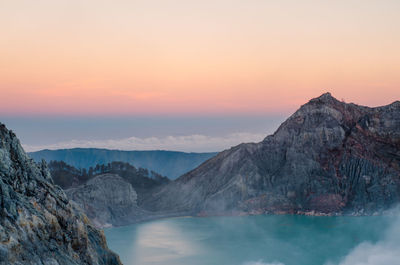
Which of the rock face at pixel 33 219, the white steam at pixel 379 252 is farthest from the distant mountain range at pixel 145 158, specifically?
the rock face at pixel 33 219

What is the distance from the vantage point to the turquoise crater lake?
4078cm

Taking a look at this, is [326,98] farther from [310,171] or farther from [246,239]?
[246,239]

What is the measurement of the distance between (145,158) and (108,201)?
83.5 metres

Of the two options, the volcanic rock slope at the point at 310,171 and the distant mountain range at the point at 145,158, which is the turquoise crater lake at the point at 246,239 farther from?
the distant mountain range at the point at 145,158

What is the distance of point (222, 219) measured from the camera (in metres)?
63.2

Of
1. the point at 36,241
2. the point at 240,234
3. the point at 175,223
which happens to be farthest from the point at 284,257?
the point at 36,241

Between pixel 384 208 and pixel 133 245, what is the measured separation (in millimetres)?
30885

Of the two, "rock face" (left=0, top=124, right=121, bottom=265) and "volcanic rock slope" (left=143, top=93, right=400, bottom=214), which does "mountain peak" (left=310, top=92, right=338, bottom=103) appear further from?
"rock face" (left=0, top=124, right=121, bottom=265)

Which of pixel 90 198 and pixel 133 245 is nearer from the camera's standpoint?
pixel 133 245

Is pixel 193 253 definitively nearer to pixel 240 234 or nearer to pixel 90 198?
pixel 240 234

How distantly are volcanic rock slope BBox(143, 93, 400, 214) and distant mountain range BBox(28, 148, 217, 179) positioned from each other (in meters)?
64.1

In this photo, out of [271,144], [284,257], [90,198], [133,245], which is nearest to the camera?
[284,257]

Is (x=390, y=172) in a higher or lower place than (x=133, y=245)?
higher

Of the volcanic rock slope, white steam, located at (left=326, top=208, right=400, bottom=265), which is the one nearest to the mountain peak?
the volcanic rock slope
